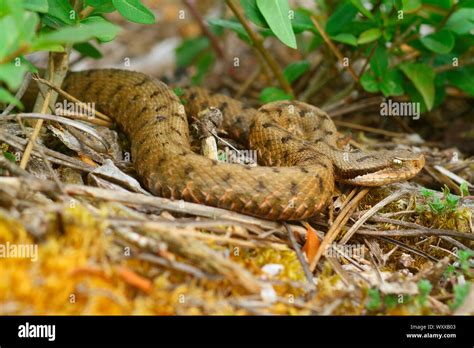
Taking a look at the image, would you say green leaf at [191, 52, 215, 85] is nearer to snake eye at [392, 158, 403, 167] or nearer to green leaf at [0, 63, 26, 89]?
snake eye at [392, 158, 403, 167]

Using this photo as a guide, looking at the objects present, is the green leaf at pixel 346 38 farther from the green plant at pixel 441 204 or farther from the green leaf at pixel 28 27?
the green leaf at pixel 28 27

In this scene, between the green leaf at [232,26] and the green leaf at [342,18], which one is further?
the green leaf at [342,18]

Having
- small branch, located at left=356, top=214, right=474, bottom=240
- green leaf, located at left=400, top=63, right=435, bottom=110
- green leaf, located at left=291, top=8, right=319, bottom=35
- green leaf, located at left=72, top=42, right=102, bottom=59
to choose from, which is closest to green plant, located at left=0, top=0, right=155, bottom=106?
green leaf, located at left=72, top=42, right=102, bottom=59

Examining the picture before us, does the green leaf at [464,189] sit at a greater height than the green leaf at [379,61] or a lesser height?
lesser

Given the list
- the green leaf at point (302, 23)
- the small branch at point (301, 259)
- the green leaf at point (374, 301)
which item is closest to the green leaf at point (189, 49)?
the green leaf at point (302, 23)

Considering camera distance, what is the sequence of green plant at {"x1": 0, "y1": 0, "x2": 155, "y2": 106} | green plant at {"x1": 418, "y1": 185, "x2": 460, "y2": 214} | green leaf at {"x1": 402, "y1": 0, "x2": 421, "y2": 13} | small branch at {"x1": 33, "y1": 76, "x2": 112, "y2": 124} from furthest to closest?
green leaf at {"x1": 402, "y1": 0, "x2": 421, "y2": 13} → small branch at {"x1": 33, "y1": 76, "x2": 112, "y2": 124} → green plant at {"x1": 418, "y1": 185, "x2": 460, "y2": 214} → green plant at {"x1": 0, "y1": 0, "x2": 155, "y2": 106}

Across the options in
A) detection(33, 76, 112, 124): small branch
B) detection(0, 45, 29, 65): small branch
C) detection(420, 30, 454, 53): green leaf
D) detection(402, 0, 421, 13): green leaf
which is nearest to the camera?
detection(0, 45, 29, 65): small branch
